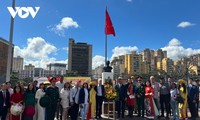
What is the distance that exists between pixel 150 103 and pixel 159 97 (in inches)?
Answer: 35.2

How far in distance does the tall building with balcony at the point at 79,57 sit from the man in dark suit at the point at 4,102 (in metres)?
94.2

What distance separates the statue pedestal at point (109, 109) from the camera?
10.7 metres

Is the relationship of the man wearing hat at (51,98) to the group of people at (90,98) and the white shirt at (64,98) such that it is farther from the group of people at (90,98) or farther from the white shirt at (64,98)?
the white shirt at (64,98)

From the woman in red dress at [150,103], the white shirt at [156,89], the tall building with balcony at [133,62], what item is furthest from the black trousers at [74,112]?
the tall building with balcony at [133,62]

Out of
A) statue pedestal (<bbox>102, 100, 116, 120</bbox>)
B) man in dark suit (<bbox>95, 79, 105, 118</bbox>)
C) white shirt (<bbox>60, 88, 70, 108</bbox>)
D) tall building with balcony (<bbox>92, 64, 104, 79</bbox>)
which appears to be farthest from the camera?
tall building with balcony (<bbox>92, 64, 104, 79</bbox>)

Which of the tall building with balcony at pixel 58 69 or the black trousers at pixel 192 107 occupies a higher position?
the tall building with balcony at pixel 58 69

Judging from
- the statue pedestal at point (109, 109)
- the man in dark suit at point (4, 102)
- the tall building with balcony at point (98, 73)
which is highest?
the tall building with balcony at point (98, 73)

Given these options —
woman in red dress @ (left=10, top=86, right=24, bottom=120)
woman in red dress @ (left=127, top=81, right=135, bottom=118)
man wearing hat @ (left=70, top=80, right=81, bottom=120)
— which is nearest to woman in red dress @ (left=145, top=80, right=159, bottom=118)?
woman in red dress @ (left=127, top=81, right=135, bottom=118)

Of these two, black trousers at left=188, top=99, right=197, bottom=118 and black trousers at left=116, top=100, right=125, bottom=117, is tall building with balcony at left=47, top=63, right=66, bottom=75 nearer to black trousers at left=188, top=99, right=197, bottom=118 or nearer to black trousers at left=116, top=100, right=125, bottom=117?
black trousers at left=116, top=100, right=125, bottom=117

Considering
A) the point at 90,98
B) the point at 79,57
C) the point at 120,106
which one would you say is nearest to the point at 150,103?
the point at 120,106

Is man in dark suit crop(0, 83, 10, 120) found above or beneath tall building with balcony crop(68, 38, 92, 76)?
beneath

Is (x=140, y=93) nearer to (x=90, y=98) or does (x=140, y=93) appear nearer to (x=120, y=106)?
(x=120, y=106)

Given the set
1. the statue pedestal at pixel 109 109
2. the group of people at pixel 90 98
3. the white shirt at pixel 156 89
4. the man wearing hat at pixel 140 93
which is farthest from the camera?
the statue pedestal at pixel 109 109

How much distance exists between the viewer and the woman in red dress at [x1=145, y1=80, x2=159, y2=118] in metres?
9.95
